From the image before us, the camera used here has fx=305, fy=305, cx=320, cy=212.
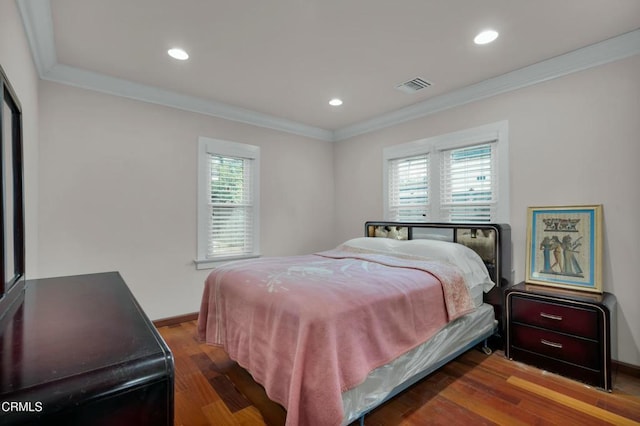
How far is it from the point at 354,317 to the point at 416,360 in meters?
0.72

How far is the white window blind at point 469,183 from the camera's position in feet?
10.6

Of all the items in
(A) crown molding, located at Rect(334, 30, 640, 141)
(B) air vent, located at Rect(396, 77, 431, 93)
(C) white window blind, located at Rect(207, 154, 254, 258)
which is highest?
(B) air vent, located at Rect(396, 77, 431, 93)

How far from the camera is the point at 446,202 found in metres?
3.61

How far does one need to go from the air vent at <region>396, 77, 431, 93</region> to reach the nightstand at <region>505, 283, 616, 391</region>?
7.23 feet

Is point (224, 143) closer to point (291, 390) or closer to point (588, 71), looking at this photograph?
point (291, 390)

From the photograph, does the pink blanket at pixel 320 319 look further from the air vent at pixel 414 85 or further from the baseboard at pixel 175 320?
the air vent at pixel 414 85

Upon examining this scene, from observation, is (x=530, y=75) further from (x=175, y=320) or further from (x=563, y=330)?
(x=175, y=320)

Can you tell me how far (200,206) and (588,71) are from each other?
13.3ft

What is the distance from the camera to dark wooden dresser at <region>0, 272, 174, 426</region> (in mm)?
577

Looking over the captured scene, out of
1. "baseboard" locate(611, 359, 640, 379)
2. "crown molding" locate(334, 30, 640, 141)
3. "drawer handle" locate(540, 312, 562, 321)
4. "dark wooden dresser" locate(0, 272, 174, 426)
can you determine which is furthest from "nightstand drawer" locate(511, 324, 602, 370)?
"dark wooden dresser" locate(0, 272, 174, 426)

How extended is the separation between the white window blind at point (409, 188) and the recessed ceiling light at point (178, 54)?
2.76m

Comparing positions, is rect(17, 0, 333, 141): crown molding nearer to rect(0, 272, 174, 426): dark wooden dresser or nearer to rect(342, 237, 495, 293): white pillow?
rect(0, 272, 174, 426): dark wooden dresser

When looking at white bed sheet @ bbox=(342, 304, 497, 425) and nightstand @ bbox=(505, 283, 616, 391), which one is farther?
nightstand @ bbox=(505, 283, 616, 391)

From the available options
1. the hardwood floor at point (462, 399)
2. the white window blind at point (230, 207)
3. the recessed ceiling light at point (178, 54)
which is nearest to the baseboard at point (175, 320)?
the white window blind at point (230, 207)
